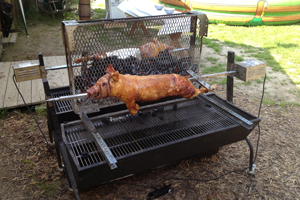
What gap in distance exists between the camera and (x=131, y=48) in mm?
2699

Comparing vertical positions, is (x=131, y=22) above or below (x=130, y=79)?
above

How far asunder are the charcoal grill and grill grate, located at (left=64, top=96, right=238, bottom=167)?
0.01 metres

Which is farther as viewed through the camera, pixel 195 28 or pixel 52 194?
pixel 195 28

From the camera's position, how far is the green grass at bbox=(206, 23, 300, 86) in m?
6.43

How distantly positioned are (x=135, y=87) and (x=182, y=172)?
1341mm

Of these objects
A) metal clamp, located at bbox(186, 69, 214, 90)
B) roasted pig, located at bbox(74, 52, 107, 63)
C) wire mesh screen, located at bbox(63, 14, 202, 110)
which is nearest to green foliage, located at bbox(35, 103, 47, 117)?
wire mesh screen, located at bbox(63, 14, 202, 110)

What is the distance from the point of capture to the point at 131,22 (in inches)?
96.6

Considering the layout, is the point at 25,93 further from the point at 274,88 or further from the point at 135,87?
the point at 274,88

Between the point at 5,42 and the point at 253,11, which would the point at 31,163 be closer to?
the point at 5,42

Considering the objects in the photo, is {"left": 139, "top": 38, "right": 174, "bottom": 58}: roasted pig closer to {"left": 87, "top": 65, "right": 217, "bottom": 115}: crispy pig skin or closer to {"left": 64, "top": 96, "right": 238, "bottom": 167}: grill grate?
{"left": 87, "top": 65, "right": 217, "bottom": 115}: crispy pig skin

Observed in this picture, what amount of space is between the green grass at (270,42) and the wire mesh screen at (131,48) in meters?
3.99

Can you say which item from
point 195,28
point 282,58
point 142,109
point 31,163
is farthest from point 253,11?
point 31,163

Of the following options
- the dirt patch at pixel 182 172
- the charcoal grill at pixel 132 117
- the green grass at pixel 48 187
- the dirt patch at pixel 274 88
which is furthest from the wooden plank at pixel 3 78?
the dirt patch at pixel 274 88

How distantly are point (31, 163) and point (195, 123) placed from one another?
2.16 meters
